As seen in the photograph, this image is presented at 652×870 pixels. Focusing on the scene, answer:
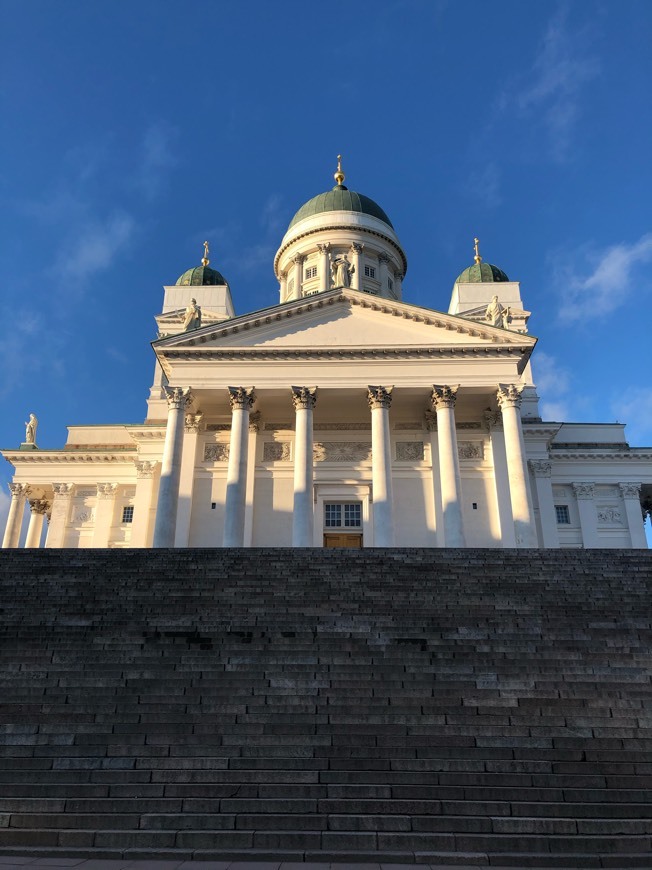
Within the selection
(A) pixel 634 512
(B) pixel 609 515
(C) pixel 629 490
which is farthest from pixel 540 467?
(A) pixel 634 512

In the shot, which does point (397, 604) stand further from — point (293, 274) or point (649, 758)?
point (293, 274)

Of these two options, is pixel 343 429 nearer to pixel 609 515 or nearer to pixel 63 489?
pixel 609 515

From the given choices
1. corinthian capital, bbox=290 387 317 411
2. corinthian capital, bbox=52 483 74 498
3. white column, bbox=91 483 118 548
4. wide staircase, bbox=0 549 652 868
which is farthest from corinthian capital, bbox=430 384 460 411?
corinthian capital, bbox=52 483 74 498

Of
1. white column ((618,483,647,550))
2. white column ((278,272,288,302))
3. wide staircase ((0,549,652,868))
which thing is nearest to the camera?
wide staircase ((0,549,652,868))

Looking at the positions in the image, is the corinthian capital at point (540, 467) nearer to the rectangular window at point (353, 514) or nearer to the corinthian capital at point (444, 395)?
the corinthian capital at point (444, 395)

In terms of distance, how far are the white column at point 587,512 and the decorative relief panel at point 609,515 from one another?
0.39 meters

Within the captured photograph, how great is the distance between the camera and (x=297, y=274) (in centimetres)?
4372

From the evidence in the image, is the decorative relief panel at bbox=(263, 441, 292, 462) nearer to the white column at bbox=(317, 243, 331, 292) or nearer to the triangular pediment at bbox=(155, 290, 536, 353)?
the triangular pediment at bbox=(155, 290, 536, 353)

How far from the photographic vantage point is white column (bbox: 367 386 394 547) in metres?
25.6

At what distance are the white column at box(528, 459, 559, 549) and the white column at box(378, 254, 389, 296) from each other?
13.6m

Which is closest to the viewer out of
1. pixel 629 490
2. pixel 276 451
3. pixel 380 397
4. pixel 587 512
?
pixel 380 397

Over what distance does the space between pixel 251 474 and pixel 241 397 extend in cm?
343

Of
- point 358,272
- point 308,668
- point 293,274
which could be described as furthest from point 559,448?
point 308,668

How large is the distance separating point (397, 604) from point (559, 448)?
2591cm
